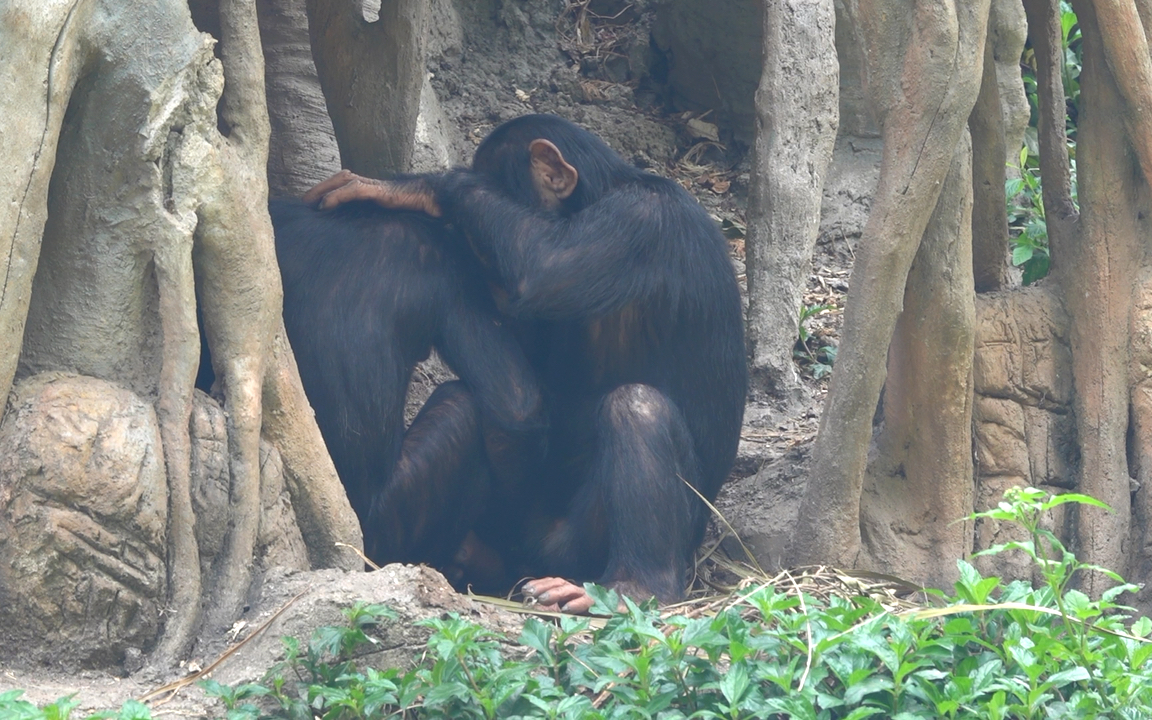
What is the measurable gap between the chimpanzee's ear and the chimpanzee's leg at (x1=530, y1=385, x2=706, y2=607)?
814mm

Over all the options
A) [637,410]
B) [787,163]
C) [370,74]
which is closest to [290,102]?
[370,74]

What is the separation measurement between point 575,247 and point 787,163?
1840 millimetres

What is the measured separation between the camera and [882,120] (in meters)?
4.01

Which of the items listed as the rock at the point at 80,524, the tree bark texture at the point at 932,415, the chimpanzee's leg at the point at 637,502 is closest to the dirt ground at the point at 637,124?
the tree bark texture at the point at 932,415

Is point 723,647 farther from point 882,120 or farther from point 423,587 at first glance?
point 882,120

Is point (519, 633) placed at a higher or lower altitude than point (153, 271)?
lower

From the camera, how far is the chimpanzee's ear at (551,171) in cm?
446

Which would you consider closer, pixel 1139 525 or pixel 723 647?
pixel 723 647

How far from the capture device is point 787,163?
5.68 m

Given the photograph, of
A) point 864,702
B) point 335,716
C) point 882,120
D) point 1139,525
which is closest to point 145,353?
point 335,716

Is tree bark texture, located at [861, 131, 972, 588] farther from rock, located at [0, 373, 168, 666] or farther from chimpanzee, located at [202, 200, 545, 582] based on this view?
rock, located at [0, 373, 168, 666]

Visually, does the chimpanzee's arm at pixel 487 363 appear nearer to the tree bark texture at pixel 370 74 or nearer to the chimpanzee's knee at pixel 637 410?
the chimpanzee's knee at pixel 637 410

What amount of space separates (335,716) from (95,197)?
139cm

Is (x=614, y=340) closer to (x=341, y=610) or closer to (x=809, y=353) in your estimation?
(x=341, y=610)
